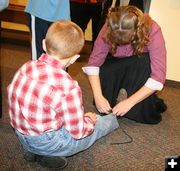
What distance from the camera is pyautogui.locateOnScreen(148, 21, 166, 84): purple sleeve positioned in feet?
5.06

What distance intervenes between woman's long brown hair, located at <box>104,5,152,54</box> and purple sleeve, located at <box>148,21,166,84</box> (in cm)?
6

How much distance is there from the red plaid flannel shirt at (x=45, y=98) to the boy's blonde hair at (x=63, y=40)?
0.13ft

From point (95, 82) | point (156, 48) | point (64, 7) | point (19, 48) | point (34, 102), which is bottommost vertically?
point (19, 48)

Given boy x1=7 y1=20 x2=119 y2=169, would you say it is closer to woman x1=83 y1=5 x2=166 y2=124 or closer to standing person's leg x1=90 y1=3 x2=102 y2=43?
woman x1=83 y1=5 x2=166 y2=124

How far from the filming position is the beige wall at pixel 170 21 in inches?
85.1

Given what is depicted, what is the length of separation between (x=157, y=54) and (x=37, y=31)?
646 mm

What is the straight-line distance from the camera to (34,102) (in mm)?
1163

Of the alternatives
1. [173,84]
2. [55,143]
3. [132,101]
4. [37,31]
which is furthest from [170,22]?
[55,143]

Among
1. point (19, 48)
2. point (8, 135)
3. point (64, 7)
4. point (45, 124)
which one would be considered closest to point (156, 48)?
point (64, 7)

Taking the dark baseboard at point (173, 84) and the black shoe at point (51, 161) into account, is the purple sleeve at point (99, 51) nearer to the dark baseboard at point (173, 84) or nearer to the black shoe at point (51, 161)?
the black shoe at point (51, 161)

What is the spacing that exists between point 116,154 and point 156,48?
57 centimetres

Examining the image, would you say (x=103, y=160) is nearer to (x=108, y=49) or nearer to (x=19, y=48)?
(x=108, y=49)

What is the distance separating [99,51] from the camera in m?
1.67

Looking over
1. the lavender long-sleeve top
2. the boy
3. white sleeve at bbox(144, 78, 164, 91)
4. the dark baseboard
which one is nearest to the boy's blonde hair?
the boy
